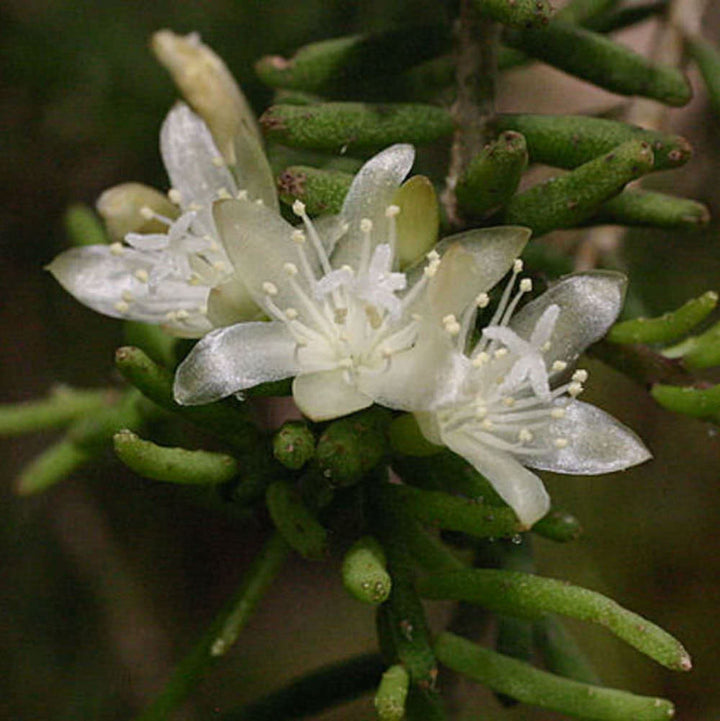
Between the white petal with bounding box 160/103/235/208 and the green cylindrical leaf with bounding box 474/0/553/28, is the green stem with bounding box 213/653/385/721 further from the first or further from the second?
the green cylindrical leaf with bounding box 474/0/553/28

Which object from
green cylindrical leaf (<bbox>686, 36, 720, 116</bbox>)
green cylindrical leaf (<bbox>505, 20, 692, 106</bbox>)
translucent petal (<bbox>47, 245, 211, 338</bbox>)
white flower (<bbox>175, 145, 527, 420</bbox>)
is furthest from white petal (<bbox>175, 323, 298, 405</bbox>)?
green cylindrical leaf (<bbox>686, 36, 720, 116</bbox>)

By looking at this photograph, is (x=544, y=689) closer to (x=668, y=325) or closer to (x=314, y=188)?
(x=668, y=325)

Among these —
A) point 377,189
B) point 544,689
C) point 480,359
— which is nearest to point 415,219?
point 377,189

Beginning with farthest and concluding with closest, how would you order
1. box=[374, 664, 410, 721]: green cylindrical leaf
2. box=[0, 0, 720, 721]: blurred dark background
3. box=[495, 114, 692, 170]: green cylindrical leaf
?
box=[0, 0, 720, 721]: blurred dark background < box=[495, 114, 692, 170]: green cylindrical leaf < box=[374, 664, 410, 721]: green cylindrical leaf

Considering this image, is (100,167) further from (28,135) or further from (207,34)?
(207,34)

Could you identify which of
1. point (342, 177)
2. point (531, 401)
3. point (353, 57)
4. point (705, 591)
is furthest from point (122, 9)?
point (705, 591)

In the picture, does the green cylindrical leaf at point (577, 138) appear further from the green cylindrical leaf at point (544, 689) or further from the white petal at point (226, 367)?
the green cylindrical leaf at point (544, 689)

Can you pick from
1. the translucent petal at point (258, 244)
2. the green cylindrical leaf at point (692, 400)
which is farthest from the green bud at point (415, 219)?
the green cylindrical leaf at point (692, 400)
